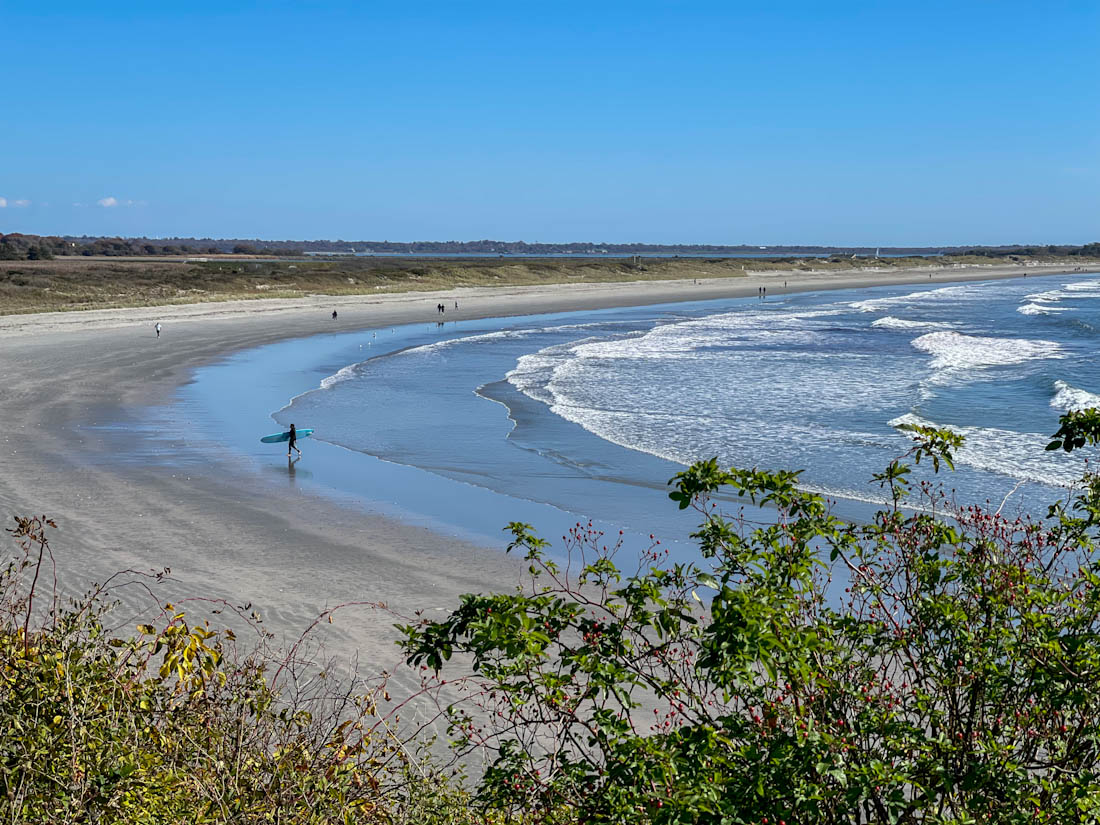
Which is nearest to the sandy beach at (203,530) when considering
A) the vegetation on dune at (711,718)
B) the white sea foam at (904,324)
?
the vegetation on dune at (711,718)

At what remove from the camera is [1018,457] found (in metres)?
18.5

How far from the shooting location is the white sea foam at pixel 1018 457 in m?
16.8

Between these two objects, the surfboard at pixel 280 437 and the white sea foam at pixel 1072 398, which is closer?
the surfboard at pixel 280 437

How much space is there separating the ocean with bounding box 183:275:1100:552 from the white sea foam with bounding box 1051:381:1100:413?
0.11m

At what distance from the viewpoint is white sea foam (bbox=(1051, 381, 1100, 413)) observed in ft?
80.8

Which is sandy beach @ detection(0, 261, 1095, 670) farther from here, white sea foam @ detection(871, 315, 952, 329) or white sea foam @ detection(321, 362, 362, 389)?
white sea foam @ detection(871, 315, 952, 329)

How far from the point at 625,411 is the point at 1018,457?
913cm

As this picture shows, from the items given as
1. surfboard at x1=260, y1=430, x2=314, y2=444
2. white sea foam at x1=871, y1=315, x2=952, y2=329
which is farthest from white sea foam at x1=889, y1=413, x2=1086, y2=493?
white sea foam at x1=871, y1=315, x2=952, y2=329

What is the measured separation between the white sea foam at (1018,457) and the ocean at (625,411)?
8 centimetres

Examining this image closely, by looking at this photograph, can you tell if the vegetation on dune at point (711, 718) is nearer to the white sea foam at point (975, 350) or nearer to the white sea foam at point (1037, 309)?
the white sea foam at point (975, 350)

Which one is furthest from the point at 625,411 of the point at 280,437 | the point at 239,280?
the point at 239,280

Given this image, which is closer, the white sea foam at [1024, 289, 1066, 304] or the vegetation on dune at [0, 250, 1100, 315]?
the vegetation on dune at [0, 250, 1100, 315]

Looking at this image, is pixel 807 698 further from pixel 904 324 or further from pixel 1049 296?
pixel 1049 296

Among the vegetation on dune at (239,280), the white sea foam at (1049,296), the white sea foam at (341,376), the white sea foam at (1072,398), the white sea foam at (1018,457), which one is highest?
the vegetation on dune at (239,280)
